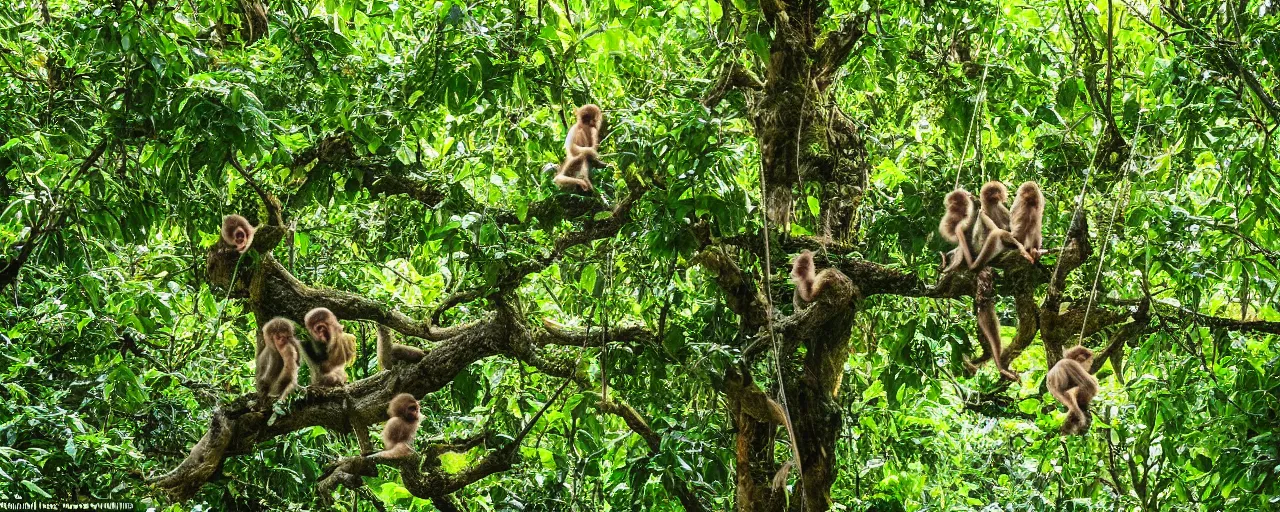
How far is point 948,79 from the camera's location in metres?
4.61

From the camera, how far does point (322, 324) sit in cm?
548

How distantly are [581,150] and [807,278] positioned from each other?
4.39ft

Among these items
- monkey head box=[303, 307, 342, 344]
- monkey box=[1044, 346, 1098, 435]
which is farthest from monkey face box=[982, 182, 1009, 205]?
monkey head box=[303, 307, 342, 344]

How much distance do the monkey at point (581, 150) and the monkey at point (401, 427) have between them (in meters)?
1.32

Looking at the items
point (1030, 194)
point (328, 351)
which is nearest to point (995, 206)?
point (1030, 194)

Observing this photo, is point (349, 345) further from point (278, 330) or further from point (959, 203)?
point (959, 203)

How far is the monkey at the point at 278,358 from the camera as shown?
5.43 meters

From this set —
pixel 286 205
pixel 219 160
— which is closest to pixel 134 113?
pixel 219 160

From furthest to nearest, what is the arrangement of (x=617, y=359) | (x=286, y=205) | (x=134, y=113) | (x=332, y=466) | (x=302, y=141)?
(x=332, y=466), (x=286, y=205), (x=617, y=359), (x=302, y=141), (x=134, y=113)

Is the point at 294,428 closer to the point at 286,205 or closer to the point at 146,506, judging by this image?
the point at 146,506

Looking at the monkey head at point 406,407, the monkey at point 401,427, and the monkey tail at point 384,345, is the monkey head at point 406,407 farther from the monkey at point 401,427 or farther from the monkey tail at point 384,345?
the monkey tail at point 384,345

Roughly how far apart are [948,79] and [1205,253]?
49.0 inches

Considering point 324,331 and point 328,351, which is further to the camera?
point 328,351

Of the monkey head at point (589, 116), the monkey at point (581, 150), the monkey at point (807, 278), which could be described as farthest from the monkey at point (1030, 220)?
the monkey head at point (589, 116)
